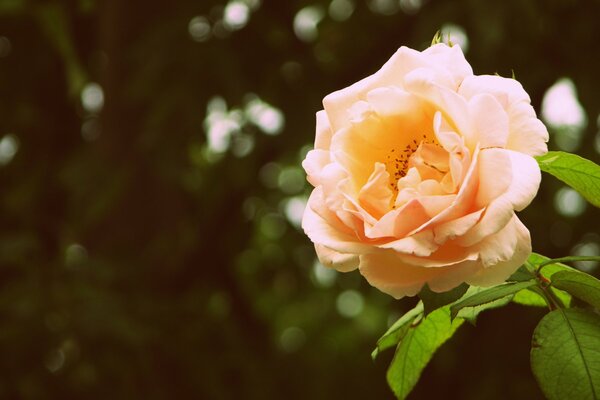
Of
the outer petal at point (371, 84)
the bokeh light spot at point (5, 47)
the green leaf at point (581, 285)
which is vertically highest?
the outer petal at point (371, 84)

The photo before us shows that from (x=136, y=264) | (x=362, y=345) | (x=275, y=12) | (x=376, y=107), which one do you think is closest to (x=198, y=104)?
(x=275, y=12)

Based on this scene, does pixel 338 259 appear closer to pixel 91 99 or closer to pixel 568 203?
pixel 568 203

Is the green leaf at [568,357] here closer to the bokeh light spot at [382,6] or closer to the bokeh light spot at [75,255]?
the bokeh light spot at [75,255]

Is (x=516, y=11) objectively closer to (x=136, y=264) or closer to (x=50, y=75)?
(x=136, y=264)

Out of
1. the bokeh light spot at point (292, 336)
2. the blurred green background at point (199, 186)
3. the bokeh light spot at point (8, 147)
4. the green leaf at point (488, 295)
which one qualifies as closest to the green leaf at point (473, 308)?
the green leaf at point (488, 295)

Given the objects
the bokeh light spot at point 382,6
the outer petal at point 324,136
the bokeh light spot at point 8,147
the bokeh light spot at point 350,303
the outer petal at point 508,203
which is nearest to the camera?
the outer petal at point 508,203

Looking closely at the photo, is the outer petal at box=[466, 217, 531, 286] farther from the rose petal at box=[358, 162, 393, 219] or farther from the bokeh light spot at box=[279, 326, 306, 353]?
the bokeh light spot at box=[279, 326, 306, 353]

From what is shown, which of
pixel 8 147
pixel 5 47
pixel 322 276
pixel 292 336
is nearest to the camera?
pixel 5 47

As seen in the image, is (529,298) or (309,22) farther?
(309,22)

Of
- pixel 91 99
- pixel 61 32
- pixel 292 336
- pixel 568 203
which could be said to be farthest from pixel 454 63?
pixel 292 336
